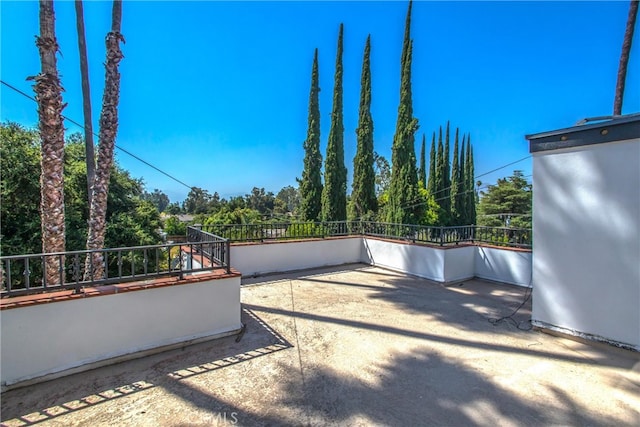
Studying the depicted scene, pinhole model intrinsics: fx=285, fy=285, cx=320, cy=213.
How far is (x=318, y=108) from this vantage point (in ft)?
46.7

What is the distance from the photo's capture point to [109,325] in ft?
9.70

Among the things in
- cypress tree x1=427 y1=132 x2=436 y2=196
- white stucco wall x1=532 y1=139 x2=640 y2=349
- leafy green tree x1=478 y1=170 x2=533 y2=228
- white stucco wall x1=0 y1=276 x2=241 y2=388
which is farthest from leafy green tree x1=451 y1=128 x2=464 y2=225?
white stucco wall x1=0 y1=276 x2=241 y2=388

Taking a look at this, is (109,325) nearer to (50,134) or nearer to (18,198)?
(50,134)

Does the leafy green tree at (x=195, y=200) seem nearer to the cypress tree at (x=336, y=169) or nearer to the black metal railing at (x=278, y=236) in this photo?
the cypress tree at (x=336, y=169)

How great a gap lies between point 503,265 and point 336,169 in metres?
8.48

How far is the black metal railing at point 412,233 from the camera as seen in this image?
645 cm

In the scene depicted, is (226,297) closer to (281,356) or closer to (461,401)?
(281,356)

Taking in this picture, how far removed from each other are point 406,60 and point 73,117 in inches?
513

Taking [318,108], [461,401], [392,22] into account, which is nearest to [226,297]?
[461,401]

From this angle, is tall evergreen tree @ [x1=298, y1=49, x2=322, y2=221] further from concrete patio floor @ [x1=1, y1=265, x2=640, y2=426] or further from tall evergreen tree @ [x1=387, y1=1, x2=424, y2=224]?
concrete patio floor @ [x1=1, y1=265, x2=640, y2=426]

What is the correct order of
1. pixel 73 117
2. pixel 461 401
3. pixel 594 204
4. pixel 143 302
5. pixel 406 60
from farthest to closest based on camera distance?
pixel 406 60 < pixel 73 117 < pixel 594 204 < pixel 143 302 < pixel 461 401

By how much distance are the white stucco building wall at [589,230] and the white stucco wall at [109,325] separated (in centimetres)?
413

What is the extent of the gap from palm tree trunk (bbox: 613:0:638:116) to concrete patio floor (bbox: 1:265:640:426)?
703 cm

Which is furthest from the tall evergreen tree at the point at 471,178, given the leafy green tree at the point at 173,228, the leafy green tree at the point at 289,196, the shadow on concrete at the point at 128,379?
the leafy green tree at the point at 289,196
